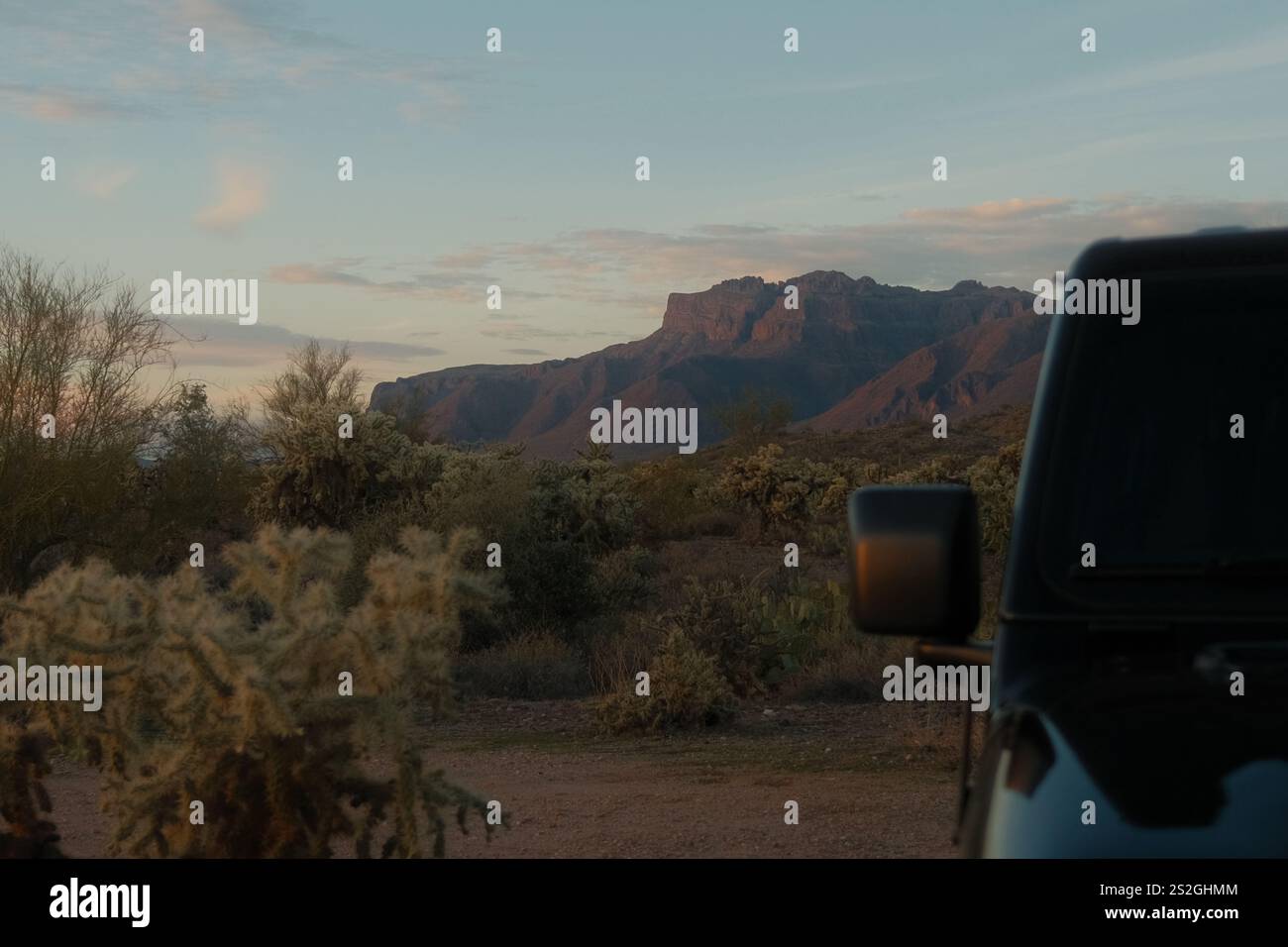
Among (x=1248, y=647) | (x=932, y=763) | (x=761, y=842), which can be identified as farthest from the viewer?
(x=932, y=763)

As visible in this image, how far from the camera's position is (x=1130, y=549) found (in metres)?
2.83

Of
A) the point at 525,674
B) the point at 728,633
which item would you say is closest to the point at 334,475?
the point at 525,674

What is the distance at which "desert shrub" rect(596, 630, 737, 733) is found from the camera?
12.2m

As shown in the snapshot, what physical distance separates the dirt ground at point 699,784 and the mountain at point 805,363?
3735 inches

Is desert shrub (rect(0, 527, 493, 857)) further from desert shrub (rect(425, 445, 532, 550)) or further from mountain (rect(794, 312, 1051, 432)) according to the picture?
mountain (rect(794, 312, 1051, 432))

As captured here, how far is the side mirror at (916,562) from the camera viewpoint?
2725 mm

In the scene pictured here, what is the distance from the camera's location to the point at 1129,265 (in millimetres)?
2996

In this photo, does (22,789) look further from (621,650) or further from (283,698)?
(621,650)

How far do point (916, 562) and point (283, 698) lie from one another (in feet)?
11.0

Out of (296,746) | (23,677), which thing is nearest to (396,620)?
(296,746)

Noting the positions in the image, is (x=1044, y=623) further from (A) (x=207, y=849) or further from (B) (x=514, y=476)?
(B) (x=514, y=476)

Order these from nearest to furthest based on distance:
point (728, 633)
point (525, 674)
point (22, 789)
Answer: point (22, 789) → point (728, 633) → point (525, 674)
